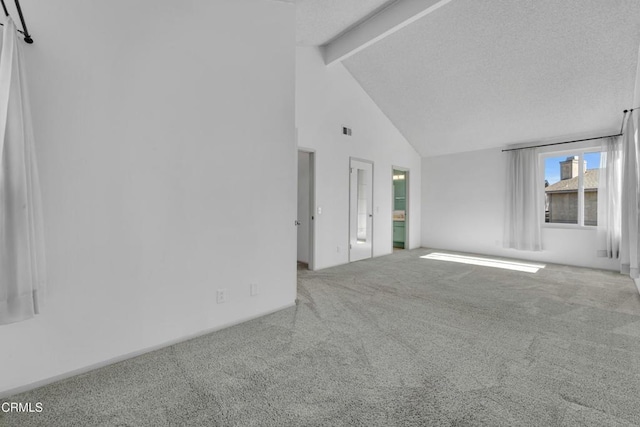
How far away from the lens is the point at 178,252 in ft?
7.91

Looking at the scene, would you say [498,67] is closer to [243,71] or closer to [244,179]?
[243,71]

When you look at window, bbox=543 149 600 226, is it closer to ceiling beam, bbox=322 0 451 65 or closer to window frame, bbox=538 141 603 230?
window frame, bbox=538 141 603 230

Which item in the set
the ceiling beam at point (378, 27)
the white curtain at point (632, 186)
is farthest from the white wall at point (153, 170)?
the white curtain at point (632, 186)

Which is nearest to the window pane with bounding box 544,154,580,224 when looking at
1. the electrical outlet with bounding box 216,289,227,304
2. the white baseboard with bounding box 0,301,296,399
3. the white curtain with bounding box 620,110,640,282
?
the white curtain with bounding box 620,110,640,282

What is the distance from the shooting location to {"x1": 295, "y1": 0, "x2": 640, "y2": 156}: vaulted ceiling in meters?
3.61

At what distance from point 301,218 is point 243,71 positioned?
3214mm

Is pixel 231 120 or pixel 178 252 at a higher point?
pixel 231 120

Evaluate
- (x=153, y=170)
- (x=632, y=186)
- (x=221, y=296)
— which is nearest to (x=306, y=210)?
(x=221, y=296)

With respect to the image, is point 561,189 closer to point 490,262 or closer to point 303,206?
point 490,262

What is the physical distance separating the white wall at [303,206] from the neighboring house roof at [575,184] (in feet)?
16.1

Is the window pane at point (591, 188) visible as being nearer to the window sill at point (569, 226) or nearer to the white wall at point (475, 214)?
the window sill at point (569, 226)

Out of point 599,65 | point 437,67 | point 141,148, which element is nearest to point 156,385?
point 141,148

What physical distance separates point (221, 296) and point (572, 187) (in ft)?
22.0

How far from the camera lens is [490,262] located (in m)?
5.78
